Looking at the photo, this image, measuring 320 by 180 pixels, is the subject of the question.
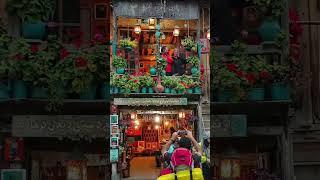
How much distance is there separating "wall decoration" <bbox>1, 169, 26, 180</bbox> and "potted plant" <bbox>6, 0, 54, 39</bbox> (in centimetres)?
251

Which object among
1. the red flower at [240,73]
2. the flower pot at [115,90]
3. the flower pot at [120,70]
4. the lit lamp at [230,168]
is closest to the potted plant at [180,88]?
the flower pot at [120,70]

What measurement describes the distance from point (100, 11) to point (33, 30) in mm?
2396

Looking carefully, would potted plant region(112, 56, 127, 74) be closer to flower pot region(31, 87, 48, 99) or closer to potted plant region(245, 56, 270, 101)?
flower pot region(31, 87, 48, 99)

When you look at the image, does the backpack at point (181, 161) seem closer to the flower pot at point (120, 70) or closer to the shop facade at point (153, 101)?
the shop facade at point (153, 101)

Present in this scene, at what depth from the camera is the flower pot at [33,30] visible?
10.5m

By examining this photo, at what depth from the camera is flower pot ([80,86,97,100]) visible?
10484mm

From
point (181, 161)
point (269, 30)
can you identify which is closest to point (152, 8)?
point (269, 30)

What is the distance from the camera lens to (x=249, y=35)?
11469 millimetres

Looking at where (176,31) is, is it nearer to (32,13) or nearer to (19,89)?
(32,13)

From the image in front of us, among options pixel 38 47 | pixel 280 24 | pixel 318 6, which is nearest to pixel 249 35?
pixel 280 24

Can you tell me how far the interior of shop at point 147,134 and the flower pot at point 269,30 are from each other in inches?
112

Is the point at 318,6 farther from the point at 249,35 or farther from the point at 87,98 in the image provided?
the point at 87,98

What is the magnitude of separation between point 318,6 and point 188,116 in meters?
3.77

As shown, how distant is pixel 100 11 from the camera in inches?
496
